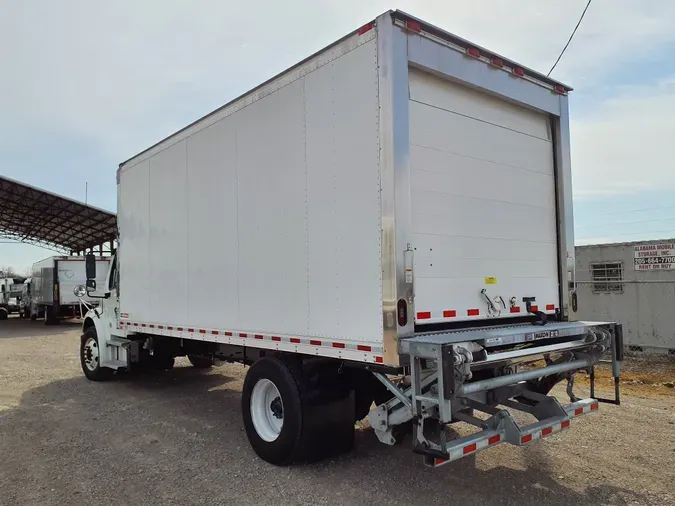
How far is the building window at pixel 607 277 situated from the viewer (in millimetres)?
11312

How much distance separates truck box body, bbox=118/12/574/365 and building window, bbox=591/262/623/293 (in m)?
6.51

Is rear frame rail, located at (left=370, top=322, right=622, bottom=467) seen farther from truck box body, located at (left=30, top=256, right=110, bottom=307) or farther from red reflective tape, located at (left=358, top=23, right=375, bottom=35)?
truck box body, located at (left=30, top=256, right=110, bottom=307)

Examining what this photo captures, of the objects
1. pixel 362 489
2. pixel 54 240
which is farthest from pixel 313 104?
pixel 54 240

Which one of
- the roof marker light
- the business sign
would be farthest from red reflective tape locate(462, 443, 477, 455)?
the business sign

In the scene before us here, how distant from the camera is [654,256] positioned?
35.4ft

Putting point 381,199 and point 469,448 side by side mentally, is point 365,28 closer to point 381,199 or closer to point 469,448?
point 381,199

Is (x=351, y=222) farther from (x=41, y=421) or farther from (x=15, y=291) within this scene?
(x=15, y=291)

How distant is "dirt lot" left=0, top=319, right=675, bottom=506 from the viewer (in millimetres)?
4516

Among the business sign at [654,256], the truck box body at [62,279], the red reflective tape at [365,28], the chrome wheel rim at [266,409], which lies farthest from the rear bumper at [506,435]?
the truck box body at [62,279]

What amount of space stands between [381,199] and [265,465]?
2.90 meters

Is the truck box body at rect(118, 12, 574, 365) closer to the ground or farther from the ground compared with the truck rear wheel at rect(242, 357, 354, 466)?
farther from the ground

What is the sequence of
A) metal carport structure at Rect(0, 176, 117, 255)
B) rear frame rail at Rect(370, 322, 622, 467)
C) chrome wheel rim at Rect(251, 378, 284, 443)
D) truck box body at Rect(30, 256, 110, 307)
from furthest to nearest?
metal carport structure at Rect(0, 176, 117, 255), truck box body at Rect(30, 256, 110, 307), chrome wheel rim at Rect(251, 378, 284, 443), rear frame rail at Rect(370, 322, 622, 467)

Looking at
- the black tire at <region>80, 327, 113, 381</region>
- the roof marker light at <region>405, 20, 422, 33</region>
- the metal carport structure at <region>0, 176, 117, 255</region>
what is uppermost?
the metal carport structure at <region>0, 176, 117, 255</region>

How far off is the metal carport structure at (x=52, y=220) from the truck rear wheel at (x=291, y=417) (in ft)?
57.8
